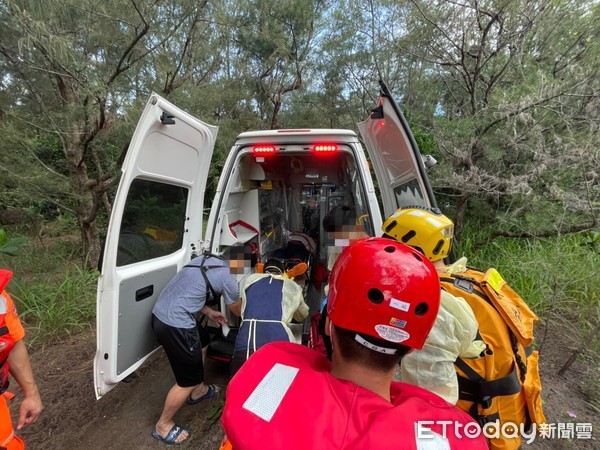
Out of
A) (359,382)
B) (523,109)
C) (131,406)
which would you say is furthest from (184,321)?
(523,109)

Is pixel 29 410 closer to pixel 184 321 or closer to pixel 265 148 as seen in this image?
pixel 184 321

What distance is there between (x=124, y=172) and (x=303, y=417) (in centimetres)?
177

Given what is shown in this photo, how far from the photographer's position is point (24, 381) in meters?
1.49

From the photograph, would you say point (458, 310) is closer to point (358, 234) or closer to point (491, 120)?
point (358, 234)

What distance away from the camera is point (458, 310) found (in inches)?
47.3

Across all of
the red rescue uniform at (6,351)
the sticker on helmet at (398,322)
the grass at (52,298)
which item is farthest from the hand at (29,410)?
the grass at (52,298)

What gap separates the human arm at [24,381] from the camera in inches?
57.3

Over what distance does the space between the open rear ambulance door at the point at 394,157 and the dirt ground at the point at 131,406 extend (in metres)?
2.09

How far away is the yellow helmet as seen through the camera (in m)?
1.68

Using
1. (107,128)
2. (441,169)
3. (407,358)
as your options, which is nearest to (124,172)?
(407,358)

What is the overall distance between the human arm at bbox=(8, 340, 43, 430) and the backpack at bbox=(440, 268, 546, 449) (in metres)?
2.08

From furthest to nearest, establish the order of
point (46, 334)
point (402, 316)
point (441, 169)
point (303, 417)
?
point (441, 169) < point (46, 334) < point (402, 316) < point (303, 417)

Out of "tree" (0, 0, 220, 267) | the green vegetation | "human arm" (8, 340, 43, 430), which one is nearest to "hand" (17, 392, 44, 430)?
"human arm" (8, 340, 43, 430)
